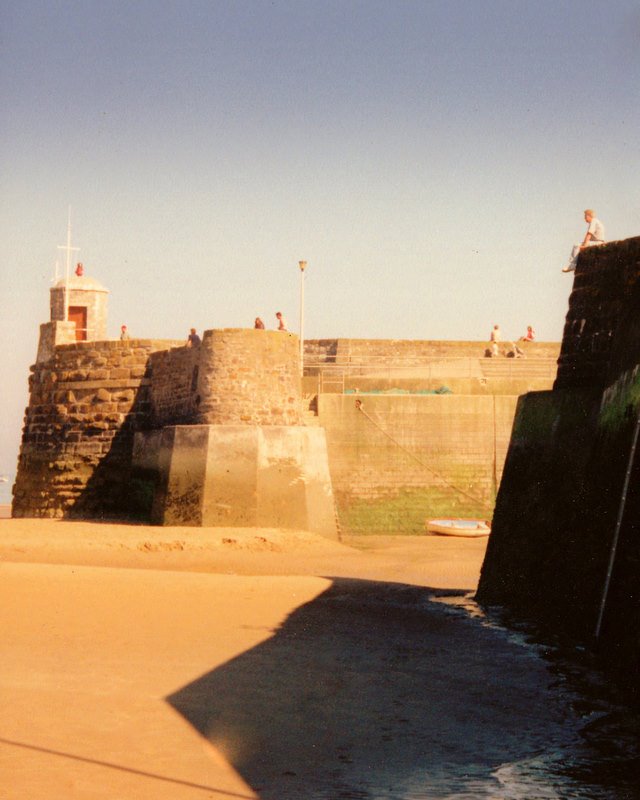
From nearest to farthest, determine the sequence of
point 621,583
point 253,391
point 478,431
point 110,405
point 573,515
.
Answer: point 621,583 < point 573,515 < point 253,391 < point 110,405 < point 478,431

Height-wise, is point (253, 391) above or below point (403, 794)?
above

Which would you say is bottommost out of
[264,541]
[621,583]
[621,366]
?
[264,541]

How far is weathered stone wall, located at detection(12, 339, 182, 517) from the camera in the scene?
25156 millimetres

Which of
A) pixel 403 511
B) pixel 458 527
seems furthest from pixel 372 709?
pixel 403 511

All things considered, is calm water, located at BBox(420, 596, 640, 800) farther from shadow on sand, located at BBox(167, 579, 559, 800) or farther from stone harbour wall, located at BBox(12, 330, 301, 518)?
stone harbour wall, located at BBox(12, 330, 301, 518)

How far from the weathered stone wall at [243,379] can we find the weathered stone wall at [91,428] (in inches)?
117

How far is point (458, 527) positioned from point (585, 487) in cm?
1459

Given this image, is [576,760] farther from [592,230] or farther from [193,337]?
[193,337]

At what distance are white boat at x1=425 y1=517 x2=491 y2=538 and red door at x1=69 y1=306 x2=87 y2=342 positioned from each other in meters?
8.99

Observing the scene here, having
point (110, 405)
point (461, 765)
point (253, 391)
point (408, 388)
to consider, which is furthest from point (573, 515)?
point (408, 388)

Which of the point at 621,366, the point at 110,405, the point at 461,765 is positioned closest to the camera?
the point at 461,765

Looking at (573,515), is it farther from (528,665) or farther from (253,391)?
(253,391)

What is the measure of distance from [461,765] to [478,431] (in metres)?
21.3

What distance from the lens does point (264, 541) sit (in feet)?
68.5
